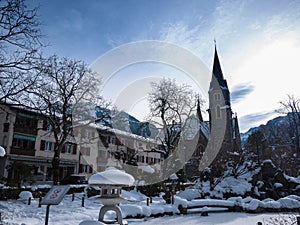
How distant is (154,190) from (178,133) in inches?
279

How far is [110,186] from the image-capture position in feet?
27.6

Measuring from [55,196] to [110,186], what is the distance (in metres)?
2.00

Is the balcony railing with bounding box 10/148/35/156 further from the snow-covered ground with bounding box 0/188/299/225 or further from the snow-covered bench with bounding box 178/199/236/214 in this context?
the snow-covered bench with bounding box 178/199/236/214

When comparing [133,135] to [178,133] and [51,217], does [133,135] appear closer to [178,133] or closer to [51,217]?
[178,133]

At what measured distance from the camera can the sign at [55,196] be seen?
8430 mm

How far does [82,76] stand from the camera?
21688 millimetres

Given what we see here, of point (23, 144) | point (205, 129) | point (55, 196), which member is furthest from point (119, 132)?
point (55, 196)

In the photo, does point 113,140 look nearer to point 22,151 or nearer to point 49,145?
point 49,145

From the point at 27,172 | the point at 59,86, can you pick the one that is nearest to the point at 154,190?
the point at 27,172

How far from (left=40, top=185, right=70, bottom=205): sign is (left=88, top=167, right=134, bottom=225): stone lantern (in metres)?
1.24

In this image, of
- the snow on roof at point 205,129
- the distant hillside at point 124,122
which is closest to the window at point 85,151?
the distant hillside at point 124,122

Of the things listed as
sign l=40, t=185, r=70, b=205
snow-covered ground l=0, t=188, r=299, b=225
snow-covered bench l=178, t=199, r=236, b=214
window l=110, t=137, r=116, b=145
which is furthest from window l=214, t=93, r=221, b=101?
sign l=40, t=185, r=70, b=205

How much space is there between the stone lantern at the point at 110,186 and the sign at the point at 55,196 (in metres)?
1.24

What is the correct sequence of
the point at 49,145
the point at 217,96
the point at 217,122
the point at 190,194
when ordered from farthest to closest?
the point at 217,96
the point at 217,122
the point at 49,145
the point at 190,194
